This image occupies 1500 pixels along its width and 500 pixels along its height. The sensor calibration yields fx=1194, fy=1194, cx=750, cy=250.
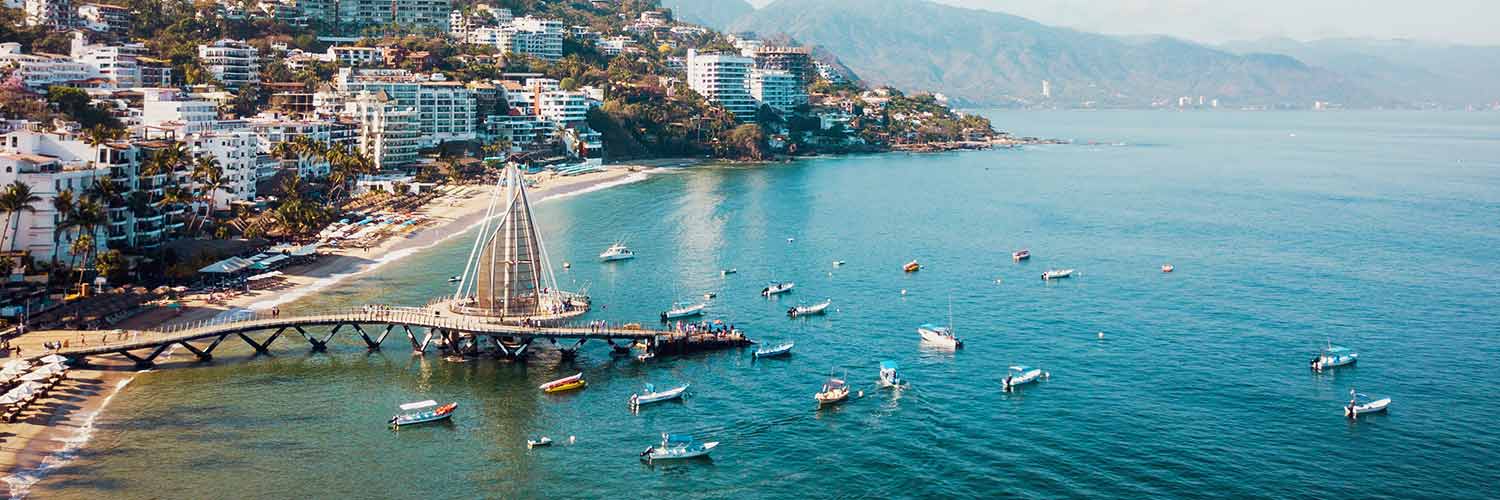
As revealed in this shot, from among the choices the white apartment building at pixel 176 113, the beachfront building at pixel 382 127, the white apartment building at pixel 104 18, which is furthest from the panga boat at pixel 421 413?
the white apartment building at pixel 104 18

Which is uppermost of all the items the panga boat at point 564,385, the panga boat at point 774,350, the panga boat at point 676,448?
the panga boat at point 774,350

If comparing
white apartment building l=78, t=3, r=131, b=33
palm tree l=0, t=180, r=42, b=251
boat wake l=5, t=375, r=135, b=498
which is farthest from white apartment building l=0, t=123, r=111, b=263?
white apartment building l=78, t=3, r=131, b=33

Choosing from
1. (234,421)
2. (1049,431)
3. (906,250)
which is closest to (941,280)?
(906,250)

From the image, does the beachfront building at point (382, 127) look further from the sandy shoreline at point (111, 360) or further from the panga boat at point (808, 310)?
the panga boat at point (808, 310)

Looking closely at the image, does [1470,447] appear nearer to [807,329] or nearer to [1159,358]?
[1159,358]

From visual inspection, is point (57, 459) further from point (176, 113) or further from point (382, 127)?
point (382, 127)

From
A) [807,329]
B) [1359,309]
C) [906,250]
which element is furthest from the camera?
[906,250]

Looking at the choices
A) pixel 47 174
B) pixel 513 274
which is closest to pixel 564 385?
pixel 513 274
